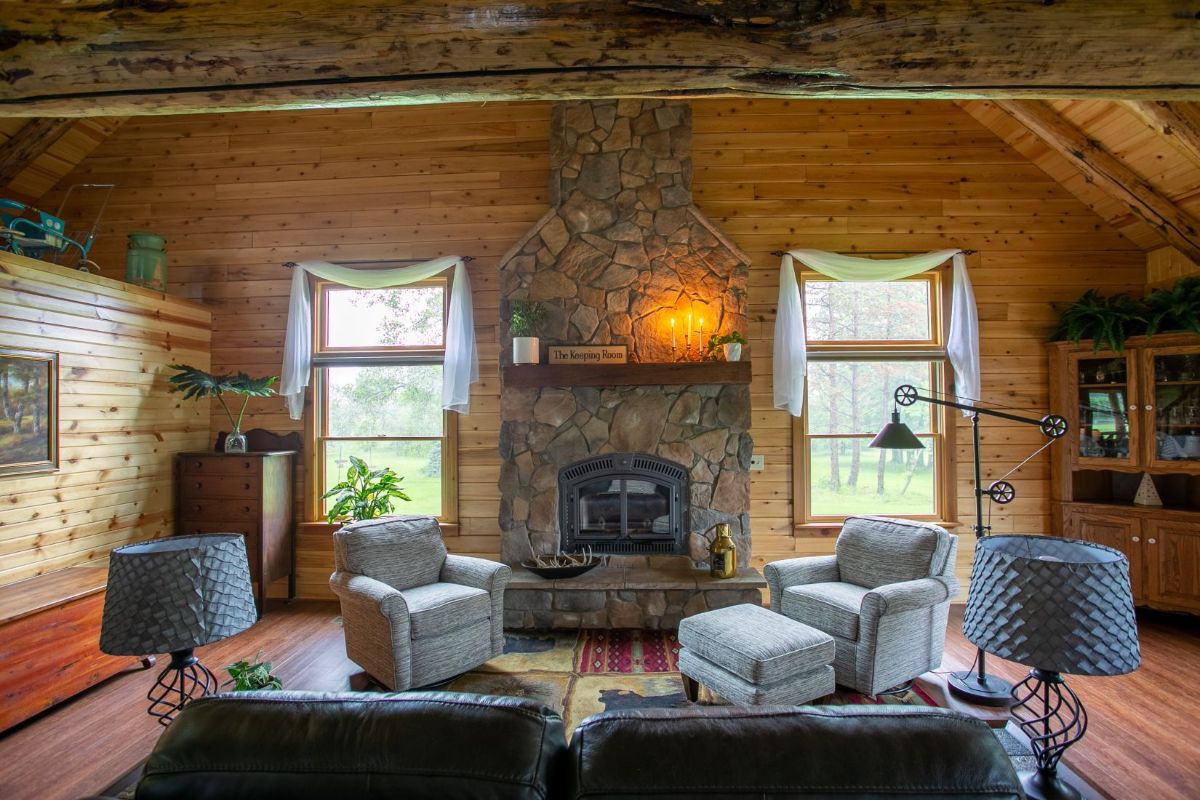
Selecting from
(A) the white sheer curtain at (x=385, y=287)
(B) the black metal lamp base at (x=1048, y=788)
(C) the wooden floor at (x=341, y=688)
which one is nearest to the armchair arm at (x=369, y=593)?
(C) the wooden floor at (x=341, y=688)

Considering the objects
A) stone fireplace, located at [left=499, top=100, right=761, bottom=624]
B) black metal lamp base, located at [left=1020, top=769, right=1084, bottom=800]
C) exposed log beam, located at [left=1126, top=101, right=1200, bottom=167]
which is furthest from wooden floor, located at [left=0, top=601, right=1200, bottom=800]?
exposed log beam, located at [left=1126, top=101, right=1200, bottom=167]

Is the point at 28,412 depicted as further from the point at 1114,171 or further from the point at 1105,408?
the point at 1114,171

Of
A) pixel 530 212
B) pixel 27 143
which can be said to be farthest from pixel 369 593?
pixel 27 143

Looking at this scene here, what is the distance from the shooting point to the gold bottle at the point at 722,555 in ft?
12.6

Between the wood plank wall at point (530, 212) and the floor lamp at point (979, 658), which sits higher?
the wood plank wall at point (530, 212)

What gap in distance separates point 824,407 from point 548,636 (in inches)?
104

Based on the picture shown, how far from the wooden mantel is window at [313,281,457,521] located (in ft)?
3.05

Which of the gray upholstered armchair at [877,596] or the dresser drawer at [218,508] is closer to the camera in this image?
the gray upholstered armchair at [877,596]

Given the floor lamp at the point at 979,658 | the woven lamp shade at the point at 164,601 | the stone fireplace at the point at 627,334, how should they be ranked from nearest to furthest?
the woven lamp shade at the point at 164,601 → the floor lamp at the point at 979,658 → the stone fireplace at the point at 627,334

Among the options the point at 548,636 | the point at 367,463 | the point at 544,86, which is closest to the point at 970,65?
the point at 544,86

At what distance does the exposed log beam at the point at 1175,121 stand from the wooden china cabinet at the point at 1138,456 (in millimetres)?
1168

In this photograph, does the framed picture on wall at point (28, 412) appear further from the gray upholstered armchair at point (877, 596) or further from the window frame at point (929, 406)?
the window frame at point (929, 406)

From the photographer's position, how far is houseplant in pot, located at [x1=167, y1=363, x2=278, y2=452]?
407cm

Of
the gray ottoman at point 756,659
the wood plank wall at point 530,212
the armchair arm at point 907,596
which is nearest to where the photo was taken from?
the gray ottoman at point 756,659
